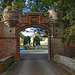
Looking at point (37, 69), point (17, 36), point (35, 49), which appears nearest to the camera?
point (37, 69)

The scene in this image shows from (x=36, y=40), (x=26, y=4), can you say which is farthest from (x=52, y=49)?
(x=36, y=40)

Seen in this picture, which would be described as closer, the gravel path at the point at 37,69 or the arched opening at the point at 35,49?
the gravel path at the point at 37,69

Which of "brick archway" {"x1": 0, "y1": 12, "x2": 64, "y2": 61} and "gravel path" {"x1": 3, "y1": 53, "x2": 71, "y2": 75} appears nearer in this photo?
"gravel path" {"x1": 3, "y1": 53, "x2": 71, "y2": 75}

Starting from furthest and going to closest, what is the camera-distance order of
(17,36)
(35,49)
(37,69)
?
(35,49), (17,36), (37,69)

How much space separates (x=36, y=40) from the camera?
35781mm

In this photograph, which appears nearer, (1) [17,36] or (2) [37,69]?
(2) [37,69]

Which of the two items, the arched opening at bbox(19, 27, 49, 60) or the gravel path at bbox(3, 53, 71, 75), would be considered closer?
the gravel path at bbox(3, 53, 71, 75)

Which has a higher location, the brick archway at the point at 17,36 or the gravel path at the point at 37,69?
the brick archway at the point at 17,36

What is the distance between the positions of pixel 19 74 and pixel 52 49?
601 cm

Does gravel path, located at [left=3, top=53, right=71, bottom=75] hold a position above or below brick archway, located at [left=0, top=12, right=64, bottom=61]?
below

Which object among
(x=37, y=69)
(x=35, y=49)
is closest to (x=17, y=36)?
(x=37, y=69)

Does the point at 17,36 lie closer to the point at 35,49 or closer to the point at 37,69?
the point at 37,69

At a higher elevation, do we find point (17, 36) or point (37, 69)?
point (17, 36)

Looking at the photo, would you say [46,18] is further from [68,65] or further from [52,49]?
[68,65]
